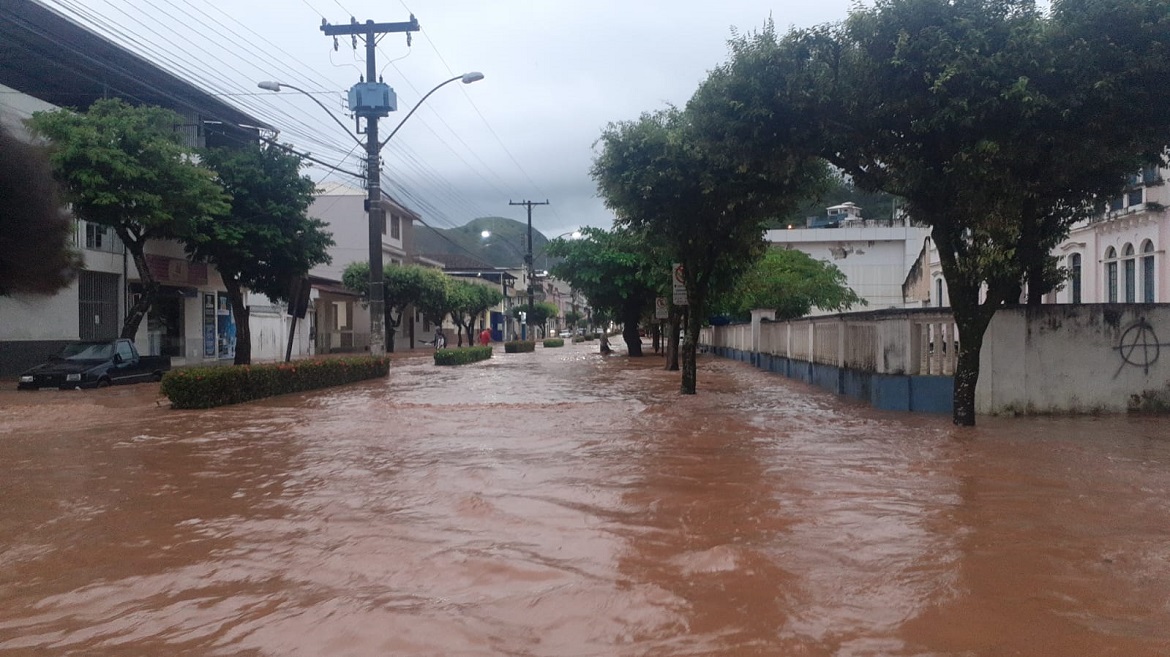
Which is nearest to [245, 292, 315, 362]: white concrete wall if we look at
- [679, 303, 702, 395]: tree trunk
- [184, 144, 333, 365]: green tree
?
[184, 144, 333, 365]: green tree

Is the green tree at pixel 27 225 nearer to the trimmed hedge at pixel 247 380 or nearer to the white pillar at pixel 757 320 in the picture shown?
the trimmed hedge at pixel 247 380

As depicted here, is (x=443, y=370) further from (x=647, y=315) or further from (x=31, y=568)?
(x=31, y=568)

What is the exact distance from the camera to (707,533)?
20.3 feet

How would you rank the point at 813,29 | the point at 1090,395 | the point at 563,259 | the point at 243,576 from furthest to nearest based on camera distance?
the point at 563,259 < the point at 1090,395 < the point at 813,29 < the point at 243,576

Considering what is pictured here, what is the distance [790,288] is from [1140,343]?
24.4 meters

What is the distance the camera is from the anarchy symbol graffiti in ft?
40.5

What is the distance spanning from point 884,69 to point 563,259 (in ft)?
91.0

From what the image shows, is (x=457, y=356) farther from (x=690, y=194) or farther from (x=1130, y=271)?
(x=1130, y=271)

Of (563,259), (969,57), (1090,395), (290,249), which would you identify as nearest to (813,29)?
(969,57)

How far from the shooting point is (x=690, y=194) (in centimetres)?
1577

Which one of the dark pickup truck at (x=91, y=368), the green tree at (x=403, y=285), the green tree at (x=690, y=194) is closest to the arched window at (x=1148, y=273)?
the green tree at (x=690, y=194)

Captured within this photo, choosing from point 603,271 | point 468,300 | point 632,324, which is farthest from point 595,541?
point 468,300

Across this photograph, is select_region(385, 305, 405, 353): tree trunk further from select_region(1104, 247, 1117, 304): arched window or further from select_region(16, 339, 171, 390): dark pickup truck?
select_region(1104, 247, 1117, 304): arched window

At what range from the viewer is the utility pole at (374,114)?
2261 cm
